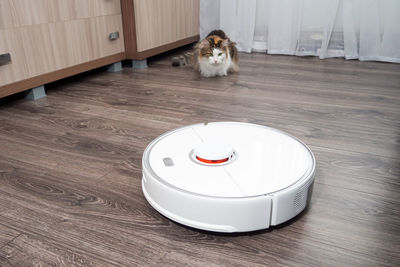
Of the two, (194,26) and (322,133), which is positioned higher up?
(194,26)

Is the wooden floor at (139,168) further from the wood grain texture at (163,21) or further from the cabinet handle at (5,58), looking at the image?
the wood grain texture at (163,21)

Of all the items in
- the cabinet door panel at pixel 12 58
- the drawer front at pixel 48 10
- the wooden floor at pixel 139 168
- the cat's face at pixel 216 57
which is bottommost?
the wooden floor at pixel 139 168

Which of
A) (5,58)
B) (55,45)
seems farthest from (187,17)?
(5,58)

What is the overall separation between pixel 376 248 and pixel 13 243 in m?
0.77

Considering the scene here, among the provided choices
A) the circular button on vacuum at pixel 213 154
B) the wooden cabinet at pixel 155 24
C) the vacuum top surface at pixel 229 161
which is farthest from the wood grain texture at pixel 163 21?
the circular button on vacuum at pixel 213 154

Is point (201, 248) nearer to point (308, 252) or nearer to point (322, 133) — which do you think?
point (308, 252)

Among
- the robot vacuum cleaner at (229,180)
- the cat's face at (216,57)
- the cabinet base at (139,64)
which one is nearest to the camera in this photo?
the robot vacuum cleaner at (229,180)

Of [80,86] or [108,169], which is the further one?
[80,86]

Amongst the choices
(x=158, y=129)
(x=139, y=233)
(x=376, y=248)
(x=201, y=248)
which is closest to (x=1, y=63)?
(x=158, y=129)

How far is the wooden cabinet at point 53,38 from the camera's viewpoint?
150 cm

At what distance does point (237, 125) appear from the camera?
1.02 meters

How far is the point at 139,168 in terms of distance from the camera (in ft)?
3.44

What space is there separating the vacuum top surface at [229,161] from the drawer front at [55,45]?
38.4 inches

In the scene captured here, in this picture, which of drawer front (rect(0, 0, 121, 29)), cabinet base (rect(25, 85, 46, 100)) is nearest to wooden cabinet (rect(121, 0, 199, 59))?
drawer front (rect(0, 0, 121, 29))
